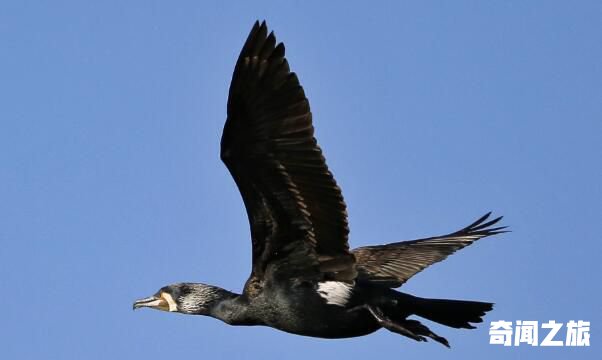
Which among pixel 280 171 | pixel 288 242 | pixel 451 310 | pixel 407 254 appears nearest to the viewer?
pixel 280 171

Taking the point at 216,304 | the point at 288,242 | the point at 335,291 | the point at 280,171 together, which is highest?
the point at 280,171

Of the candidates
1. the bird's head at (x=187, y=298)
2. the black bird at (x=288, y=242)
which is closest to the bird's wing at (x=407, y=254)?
the black bird at (x=288, y=242)

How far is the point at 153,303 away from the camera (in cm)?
1520

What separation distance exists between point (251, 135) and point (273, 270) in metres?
1.32

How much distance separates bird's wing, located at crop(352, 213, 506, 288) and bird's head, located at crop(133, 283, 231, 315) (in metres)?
1.33

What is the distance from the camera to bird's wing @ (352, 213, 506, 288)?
1564 cm

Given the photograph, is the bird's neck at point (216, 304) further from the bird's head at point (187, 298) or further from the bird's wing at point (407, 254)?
the bird's wing at point (407, 254)

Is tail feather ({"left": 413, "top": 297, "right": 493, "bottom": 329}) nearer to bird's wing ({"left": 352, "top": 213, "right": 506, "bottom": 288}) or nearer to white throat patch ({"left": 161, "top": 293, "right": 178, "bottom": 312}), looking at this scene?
bird's wing ({"left": 352, "top": 213, "right": 506, "bottom": 288})

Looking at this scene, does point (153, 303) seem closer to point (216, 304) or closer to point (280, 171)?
point (216, 304)

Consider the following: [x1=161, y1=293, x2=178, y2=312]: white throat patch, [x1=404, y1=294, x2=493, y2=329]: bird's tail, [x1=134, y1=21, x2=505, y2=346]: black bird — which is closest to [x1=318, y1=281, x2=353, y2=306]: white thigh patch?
[x1=134, y1=21, x2=505, y2=346]: black bird

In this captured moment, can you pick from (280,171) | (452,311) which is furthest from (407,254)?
(280,171)

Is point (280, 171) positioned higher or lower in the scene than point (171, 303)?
higher

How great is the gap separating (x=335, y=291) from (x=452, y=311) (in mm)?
1046

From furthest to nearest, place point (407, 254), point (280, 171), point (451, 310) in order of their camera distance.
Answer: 1. point (407, 254)
2. point (451, 310)
3. point (280, 171)
